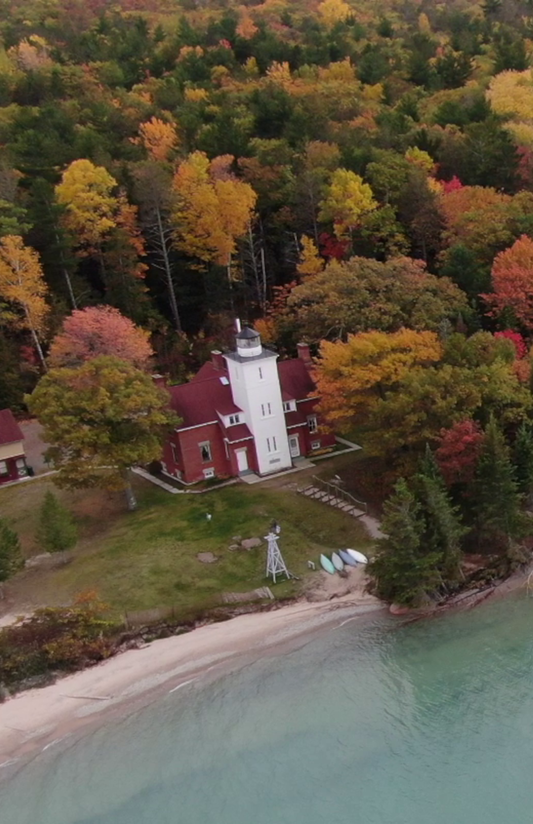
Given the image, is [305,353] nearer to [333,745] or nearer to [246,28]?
[333,745]

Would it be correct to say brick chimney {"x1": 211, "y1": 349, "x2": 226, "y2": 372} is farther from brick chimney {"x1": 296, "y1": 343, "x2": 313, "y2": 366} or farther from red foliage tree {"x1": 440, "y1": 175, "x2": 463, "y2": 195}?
red foliage tree {"x1": 440, "y1": 175, "x2": 463, "y2": 195}

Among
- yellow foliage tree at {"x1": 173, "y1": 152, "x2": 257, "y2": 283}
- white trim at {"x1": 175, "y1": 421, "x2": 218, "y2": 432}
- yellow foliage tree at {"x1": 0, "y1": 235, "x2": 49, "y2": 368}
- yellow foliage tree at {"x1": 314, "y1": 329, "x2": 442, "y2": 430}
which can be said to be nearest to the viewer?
yellow foliage tree at {"x1": 314, "y1": 329, "x2": 442, "y2": 430}

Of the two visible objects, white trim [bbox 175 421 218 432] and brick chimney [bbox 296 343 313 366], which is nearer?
white trim [bbox 175 421 218 432]

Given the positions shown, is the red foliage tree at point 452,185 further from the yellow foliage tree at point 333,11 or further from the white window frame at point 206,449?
the yellow foliage tree at point 333,11

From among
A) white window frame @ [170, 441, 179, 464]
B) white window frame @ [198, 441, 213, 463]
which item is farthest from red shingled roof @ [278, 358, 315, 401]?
white window frame @ [170, 441, 179, 464]

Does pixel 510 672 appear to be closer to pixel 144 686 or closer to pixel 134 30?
pixel 144 686

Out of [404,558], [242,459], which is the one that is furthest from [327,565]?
[242,459]
